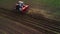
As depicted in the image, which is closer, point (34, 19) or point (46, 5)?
point (34, 19)

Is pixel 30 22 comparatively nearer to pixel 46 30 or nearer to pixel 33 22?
pixel 33 22

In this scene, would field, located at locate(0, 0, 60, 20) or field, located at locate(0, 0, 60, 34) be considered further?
field, located at locate(0, 0, 60, 20)

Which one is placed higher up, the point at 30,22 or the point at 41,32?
the point at 30,22

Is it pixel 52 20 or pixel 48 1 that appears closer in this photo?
pixel 52 20

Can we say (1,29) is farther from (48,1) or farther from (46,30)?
(48,1)

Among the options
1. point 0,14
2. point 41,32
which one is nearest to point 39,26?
point 41,32

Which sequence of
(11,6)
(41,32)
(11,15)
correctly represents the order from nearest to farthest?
(41,32), (11,15), (11,6)

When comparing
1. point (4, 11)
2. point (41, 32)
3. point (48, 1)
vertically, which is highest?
point (48, 1)

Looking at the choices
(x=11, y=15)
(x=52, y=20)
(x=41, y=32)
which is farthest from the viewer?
(x=11, y=15)

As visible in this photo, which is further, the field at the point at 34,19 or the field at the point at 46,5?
the field at the point at 46,5

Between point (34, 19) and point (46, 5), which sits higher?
point (46, 5)
